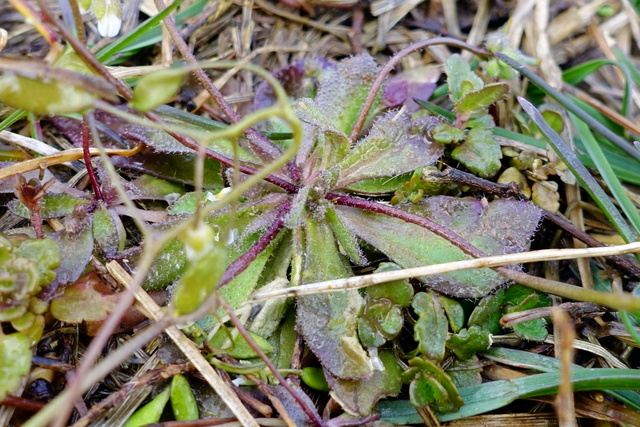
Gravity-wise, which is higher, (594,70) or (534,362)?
(594,70)

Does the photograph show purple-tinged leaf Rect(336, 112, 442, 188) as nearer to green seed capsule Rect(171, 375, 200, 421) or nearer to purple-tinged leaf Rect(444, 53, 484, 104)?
purple-tinged leaf Rect(444, 53, 484, 104)

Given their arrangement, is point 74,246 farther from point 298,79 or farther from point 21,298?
point 298,79

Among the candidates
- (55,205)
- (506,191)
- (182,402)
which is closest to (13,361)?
(182,402)

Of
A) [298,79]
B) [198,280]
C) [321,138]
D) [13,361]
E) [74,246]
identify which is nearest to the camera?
[198,280]

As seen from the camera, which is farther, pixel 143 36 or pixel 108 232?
pixel 143 36

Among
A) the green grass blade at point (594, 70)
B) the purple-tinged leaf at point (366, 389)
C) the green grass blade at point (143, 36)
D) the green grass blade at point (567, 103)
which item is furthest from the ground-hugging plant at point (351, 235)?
the green grass blade at point (594, 70)

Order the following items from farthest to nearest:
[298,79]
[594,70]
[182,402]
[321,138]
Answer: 1. [594,70]
2. [298,79]
3. [321,138]
4. [182,402]
